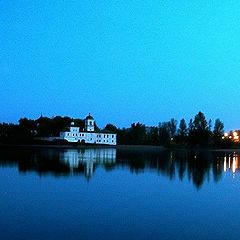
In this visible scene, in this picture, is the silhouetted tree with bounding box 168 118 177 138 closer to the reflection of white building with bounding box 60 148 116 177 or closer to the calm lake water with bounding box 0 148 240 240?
the reflection of white building with bounding box 60 148 116 177

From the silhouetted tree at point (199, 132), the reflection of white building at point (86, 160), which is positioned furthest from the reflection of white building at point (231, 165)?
the silhouetted tree at point (199, 132)

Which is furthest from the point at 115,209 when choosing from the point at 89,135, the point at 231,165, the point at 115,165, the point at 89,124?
the point at 89,124

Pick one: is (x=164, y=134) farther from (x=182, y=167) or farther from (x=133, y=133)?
(x=182, y=167)

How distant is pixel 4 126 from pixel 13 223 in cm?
9592

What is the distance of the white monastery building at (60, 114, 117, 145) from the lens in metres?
97.9

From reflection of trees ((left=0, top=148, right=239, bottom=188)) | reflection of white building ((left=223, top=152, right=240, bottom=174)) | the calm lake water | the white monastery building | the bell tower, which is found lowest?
the calm lake water

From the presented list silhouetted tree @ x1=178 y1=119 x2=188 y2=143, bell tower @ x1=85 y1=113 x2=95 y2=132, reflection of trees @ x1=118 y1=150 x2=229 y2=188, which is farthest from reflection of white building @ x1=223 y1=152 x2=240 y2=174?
silhouetted tree @ x1=178 y1=119 x2=188 y2=143

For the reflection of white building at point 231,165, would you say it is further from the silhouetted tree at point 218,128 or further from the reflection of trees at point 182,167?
the silhouetted tree at point 218,128

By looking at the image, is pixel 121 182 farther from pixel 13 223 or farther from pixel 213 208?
pixel 13 223

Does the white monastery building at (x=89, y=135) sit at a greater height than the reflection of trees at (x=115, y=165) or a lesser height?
greater

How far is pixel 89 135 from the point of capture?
101562mm

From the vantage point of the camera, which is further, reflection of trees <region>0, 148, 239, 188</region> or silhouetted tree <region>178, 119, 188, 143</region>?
silhouetted tree <region>178, 119, 188, 143</region>

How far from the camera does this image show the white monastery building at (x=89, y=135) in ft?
321

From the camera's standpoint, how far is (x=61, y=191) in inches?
755
